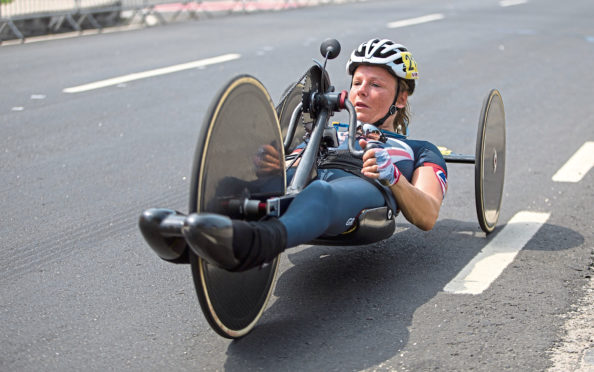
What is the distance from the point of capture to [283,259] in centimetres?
480

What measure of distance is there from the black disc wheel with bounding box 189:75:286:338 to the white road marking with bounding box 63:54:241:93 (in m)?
6.48

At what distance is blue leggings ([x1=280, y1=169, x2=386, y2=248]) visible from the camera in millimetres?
3501

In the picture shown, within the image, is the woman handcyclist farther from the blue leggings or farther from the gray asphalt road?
the gray asphalt road

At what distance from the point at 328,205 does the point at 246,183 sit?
376 millimetres

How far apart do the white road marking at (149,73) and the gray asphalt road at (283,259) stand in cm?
21

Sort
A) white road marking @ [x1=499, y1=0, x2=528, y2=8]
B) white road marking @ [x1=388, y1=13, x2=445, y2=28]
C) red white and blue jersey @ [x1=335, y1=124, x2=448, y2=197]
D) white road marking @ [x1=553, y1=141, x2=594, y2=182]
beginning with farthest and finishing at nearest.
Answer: white road marking @ [x1=499, y1=0, x2=528, y2=8] < white road marking @ [x1=388, y1=13, x2=445, y2=28] < white road marking @ [x1=553, y1=141, x2=594, y2=182] < red white and blue jersey @ [x1=335, y1=124, x2=448, y2=197]

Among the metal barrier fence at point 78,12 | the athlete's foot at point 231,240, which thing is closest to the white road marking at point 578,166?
the athlete's foot at point 231,240

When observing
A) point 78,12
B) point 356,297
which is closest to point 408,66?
point 356,297

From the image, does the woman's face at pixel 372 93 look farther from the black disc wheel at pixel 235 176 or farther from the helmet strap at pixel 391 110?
the black disc wheel at pixel 235 176

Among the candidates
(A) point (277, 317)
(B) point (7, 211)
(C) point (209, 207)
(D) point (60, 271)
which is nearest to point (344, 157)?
(A) point (277, 317)

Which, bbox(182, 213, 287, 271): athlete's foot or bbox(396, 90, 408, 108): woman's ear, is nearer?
bbox(182, 213, 287, 271): athlete's foot

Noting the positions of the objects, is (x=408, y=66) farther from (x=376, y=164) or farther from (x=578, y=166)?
(x=578, y=166)

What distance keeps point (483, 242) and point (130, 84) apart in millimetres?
6174

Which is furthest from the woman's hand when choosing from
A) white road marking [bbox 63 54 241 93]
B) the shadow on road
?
white road marking [bbox 63 54 241 93]
